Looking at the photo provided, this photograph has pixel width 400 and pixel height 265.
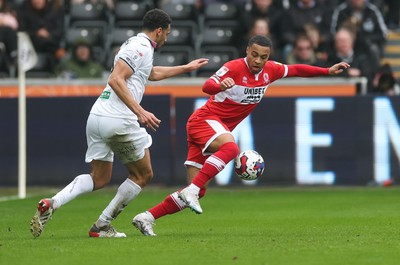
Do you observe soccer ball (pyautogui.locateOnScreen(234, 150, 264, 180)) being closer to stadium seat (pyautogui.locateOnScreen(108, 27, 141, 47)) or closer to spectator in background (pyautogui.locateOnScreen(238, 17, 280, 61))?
spectator in background (pyautogui.locateOnScreen(238, 17, 280, 61))

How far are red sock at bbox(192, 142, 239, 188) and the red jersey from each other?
29.2 inches

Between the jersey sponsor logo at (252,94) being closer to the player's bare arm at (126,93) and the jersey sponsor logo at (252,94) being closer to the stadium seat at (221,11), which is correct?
the player's bare arm at (126,93)

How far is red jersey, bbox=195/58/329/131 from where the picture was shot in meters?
11.9

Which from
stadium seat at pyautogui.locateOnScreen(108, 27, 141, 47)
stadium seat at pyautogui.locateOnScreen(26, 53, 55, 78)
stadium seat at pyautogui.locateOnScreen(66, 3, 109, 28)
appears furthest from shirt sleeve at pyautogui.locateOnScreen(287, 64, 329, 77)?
stadium seat at pyautogui.locateOnScreen(66, 3, 109, 28)

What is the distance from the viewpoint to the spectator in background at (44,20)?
22703mm

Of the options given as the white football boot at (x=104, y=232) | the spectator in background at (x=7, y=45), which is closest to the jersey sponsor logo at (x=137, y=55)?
the white football boot at (x=104, y=232)

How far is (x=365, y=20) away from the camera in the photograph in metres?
22.0

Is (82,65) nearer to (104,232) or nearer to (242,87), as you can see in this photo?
(242,87)

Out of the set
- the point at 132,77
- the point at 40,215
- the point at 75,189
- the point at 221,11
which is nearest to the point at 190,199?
the point at 75,189

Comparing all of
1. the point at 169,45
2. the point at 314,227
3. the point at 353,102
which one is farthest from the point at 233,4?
the point at 314,227

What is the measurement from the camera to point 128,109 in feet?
36.2

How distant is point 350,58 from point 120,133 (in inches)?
408

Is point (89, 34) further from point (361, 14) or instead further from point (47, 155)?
point (361, 14)

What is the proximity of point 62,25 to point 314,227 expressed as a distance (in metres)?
12.6
